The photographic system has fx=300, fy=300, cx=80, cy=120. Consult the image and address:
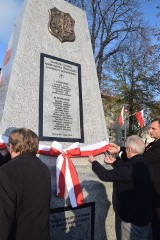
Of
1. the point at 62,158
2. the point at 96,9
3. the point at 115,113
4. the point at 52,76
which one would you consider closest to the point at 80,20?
the point at 52,76

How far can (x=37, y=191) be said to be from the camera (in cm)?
230

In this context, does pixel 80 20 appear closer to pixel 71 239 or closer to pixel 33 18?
pixel 33 18

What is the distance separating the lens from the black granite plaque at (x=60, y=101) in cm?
411

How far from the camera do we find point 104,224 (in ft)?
12.9

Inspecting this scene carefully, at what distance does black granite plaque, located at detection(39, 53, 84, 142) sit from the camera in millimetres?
4109

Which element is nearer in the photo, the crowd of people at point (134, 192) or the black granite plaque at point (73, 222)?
the crowd of people at point (134, 192)

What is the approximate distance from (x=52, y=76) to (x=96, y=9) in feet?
64.4

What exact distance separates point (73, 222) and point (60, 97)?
174cm

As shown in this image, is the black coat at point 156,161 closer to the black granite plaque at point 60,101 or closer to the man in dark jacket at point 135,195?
the man in dark jacket at point 135,195

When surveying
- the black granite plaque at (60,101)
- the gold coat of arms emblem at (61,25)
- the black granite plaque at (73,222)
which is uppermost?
the gold coat of arms emblem at (61,25)

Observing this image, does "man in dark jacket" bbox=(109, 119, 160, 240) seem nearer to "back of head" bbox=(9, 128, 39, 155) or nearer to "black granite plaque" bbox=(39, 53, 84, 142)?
"black granite plaque" bbox=(39, 53, 84, 142)

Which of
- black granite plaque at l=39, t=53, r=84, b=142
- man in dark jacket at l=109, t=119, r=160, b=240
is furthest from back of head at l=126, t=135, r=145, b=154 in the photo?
black granite plaque at l=39, t=53, r=84, b=142

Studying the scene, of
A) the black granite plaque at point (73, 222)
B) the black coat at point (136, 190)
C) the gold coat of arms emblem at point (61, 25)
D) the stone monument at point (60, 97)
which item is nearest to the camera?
the black coat at point (136, 190)

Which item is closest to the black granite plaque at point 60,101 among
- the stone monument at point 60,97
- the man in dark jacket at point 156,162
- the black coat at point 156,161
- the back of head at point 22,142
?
the stone monument at point 60,97
